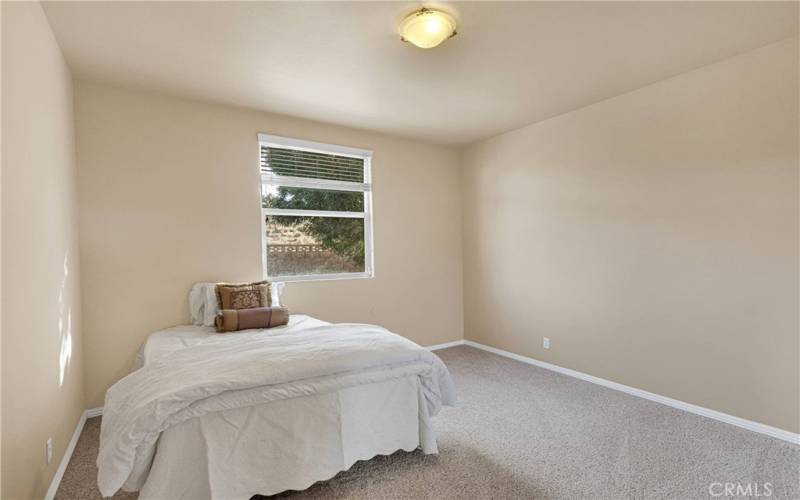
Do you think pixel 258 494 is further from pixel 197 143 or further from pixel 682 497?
pixel 197 143

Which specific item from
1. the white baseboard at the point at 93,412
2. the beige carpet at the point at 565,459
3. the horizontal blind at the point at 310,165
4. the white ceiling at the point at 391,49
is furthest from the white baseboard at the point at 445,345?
the white baseboard at the point at 93,412

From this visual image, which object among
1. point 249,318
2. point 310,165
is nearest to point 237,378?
point 249,318

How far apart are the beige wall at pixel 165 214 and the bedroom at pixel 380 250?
0.02 metres

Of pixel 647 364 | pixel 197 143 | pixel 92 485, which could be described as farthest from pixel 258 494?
pixel 647 364

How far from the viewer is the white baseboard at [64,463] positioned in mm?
2023

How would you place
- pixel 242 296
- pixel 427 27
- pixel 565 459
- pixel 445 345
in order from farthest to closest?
1. pixel 445 345
2. pixel 242 296
3. pixel 565 459
4. pixel 427 27

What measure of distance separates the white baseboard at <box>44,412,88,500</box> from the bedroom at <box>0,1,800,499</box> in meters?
0.02

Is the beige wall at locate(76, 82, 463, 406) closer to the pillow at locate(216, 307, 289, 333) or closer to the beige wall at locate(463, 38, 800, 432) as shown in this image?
the pillow at locate(216, 307, 289, 333)

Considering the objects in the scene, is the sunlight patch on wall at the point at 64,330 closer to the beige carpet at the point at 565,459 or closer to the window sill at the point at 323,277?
the beige carpet at the point at 565,459

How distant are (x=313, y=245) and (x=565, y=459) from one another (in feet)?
9.60

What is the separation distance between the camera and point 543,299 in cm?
417

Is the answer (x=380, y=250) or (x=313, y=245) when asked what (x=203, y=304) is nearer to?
(x=313, y=245)

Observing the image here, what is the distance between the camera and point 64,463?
90.4 inches

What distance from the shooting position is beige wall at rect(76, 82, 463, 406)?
3.08 meters
